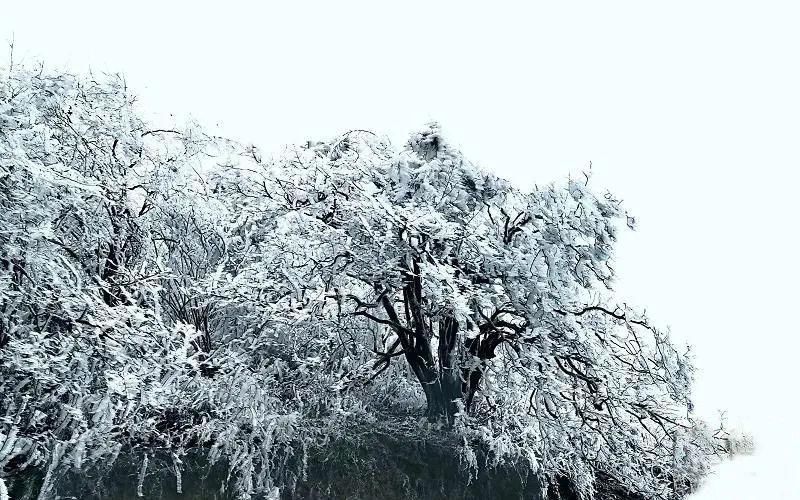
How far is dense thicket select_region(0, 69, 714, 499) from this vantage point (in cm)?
793

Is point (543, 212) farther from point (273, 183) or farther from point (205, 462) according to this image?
point (205, 462)

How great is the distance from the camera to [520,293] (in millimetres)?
9250

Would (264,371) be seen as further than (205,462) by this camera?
Yes

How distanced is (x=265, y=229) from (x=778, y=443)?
505 inches

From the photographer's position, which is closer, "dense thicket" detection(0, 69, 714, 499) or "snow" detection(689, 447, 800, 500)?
"dense thicket" detection(0, 69, 714, 499)

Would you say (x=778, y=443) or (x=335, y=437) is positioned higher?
(x=778, y=443)

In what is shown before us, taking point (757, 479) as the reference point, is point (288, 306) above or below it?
above

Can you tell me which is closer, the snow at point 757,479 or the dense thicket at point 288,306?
the dense thicket at point 288,306

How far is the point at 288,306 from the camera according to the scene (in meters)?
10.0

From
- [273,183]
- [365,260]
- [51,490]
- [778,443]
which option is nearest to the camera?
[51,490]

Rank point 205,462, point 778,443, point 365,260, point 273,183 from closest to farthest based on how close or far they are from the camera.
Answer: point 205,462
point 365,260
point 273,183
point 778,443

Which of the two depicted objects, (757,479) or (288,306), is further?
(757,479)

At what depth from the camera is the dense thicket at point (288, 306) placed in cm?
793

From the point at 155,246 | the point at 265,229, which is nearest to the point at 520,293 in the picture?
the point at 265,229
